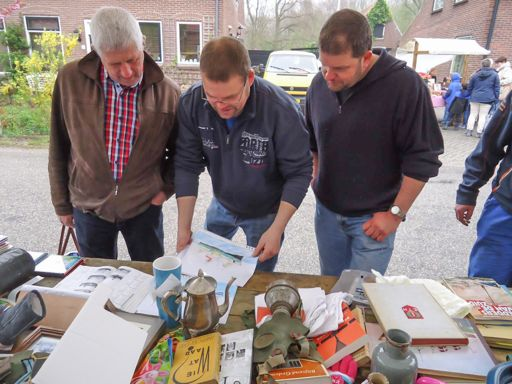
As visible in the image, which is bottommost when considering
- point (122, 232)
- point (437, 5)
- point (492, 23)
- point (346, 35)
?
point (122, 232)

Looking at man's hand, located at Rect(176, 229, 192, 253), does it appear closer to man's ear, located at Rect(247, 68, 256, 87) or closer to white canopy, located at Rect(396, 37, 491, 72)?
man's ear, located at Rect(247, 68, 256, 87)

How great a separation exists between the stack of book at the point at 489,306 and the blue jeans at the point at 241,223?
0.79 metres

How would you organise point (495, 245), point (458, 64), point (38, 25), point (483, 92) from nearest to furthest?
point (495, 245), point (483, 92), point (38, 25), point (458, 64)

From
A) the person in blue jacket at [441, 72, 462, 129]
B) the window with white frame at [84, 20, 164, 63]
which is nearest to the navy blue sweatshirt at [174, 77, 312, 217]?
the person in blue jacket at [441, 72, 462, 129]

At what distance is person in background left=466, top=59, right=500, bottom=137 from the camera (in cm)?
753

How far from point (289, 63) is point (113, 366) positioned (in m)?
Answer: 8.31

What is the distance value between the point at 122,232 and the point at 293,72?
23.0ft

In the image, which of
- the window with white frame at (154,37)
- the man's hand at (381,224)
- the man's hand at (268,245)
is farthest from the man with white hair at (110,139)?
the window with white frame at (154,37)

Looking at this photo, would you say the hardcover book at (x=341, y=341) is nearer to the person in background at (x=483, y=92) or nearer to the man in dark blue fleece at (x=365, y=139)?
the man in dark blue fleece at (x=365, y=139)

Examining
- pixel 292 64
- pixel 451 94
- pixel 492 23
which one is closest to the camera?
pixel 292 64

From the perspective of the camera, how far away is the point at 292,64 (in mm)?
8414

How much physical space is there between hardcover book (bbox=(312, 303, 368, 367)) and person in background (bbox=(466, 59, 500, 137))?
8.13 m

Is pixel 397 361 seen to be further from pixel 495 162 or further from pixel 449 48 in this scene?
pixel 449 48

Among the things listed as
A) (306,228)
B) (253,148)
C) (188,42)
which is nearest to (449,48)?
(188,42)
